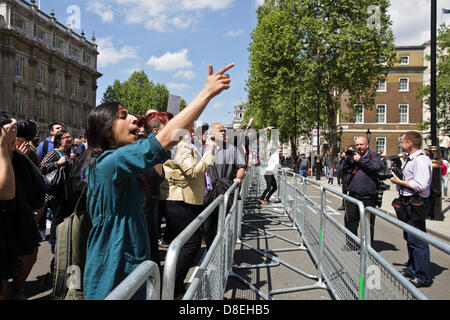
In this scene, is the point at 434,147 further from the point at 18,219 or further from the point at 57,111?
the point at 57,111

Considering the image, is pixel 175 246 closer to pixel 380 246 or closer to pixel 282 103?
pixel 380 246

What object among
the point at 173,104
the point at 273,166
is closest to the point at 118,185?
the point at 173,104

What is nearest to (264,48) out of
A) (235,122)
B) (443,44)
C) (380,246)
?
(443,44)

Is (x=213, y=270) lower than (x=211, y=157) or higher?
lower

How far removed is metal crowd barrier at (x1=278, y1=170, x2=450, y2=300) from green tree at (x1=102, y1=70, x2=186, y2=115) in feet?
195

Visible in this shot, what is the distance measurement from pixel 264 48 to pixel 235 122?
125m

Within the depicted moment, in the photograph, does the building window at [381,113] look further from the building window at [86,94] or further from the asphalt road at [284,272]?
the building window at [86,94]

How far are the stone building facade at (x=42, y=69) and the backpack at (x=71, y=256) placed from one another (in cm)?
3978

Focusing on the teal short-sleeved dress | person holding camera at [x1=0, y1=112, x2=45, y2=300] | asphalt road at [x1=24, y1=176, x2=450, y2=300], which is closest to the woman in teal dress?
the teal short-sleeved dress

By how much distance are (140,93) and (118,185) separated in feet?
211

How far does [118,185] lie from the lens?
1656mm

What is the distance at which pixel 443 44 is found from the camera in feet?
87.7
